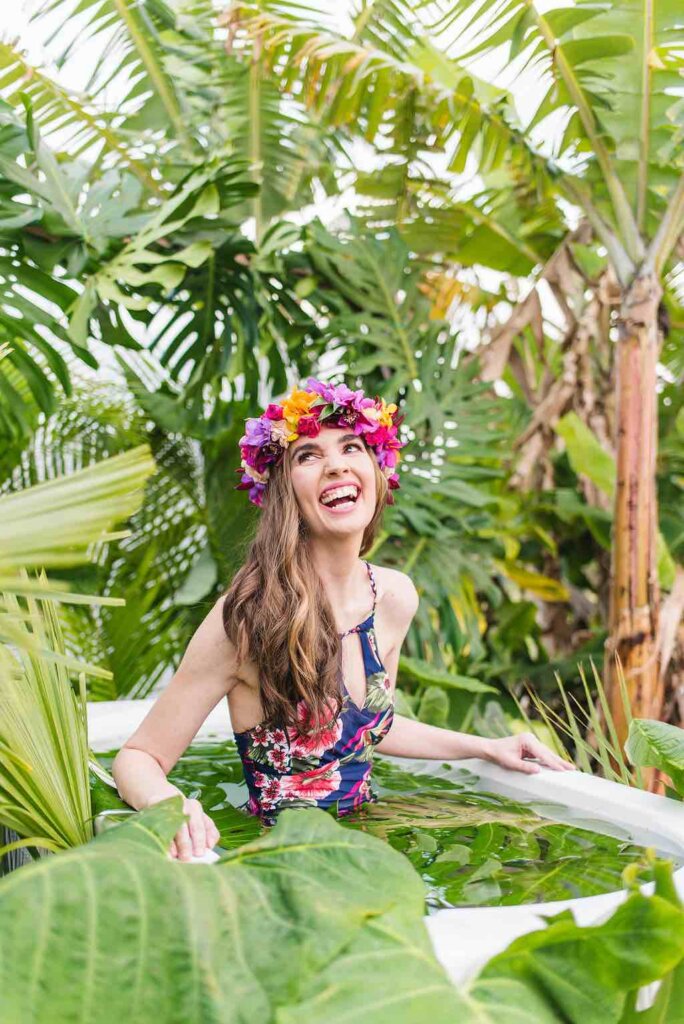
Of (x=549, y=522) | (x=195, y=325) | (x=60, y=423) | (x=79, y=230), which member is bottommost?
(x=549, y=522)

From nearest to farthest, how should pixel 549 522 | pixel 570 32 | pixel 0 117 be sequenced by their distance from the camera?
1. pixel 0 117
2. pixel 570 32
3. pixel 549 522

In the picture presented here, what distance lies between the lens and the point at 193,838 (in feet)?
4.20

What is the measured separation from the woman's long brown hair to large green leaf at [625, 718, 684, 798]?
1.69 feet

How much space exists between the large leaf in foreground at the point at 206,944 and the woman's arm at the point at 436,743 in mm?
915

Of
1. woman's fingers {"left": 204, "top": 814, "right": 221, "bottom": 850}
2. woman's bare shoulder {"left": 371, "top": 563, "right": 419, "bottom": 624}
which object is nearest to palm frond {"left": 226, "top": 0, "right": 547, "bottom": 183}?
woman's bare shoulder {"left": 371, "top": 563, "right": 419, "bottom": 624}

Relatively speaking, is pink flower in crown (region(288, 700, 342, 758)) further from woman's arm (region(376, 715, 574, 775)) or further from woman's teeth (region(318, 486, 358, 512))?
woman's teeth (region(318, 486, 358, 512))

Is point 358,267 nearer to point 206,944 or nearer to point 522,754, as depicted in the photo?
point 522,754

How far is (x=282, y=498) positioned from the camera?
179 centimetres

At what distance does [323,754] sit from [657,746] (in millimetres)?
579

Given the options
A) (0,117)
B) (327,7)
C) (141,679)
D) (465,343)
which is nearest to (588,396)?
(465,343)

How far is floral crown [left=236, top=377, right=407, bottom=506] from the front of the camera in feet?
5.82

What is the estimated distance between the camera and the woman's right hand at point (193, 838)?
1262mm

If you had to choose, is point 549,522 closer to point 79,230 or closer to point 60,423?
point 60,423

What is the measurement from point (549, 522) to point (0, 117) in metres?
2.81
